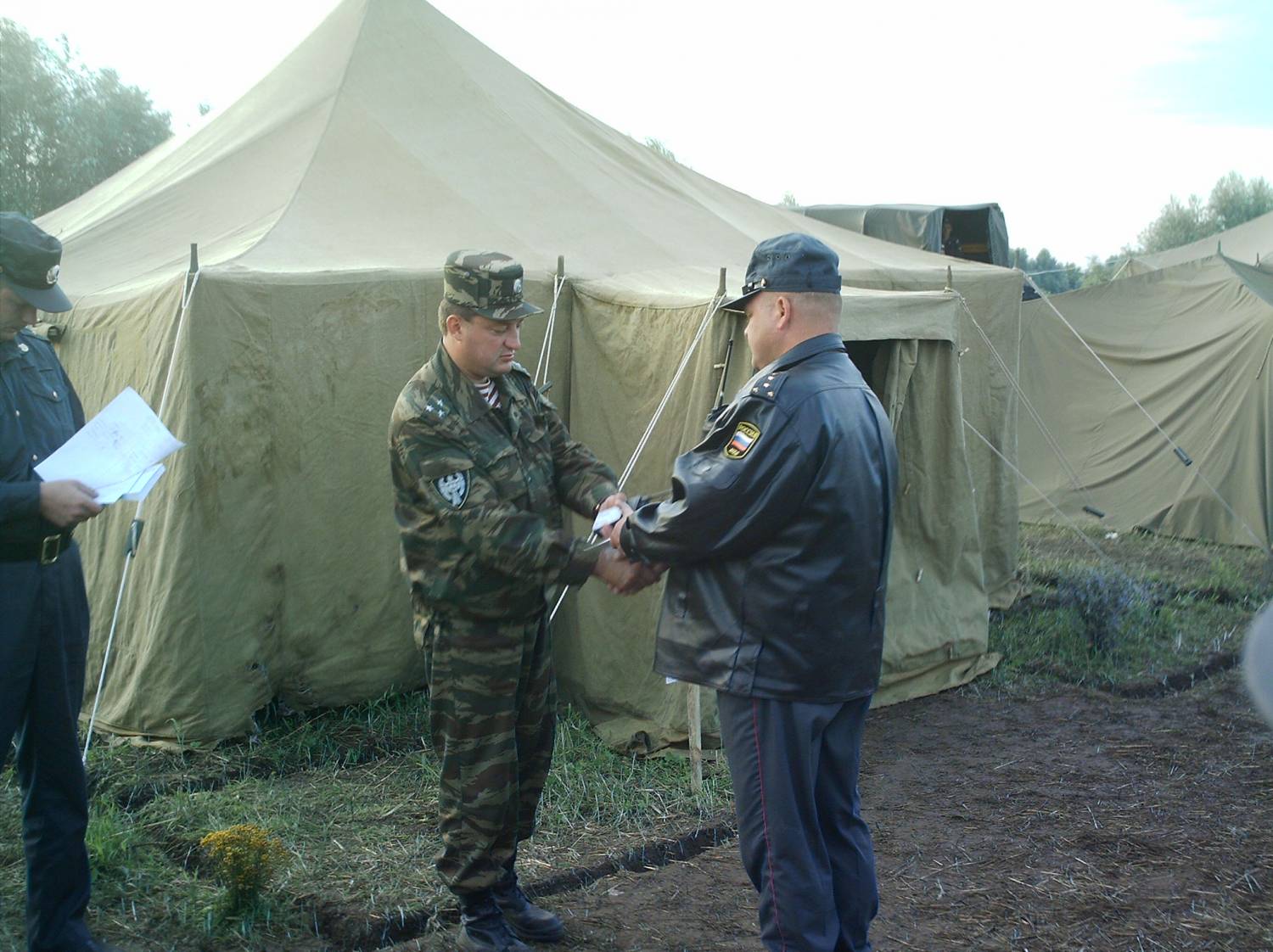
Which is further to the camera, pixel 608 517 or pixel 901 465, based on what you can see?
pixel 901 465

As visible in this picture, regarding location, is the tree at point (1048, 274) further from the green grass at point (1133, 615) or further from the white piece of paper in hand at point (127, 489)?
the white piece of paper in hand at point (127, 489)

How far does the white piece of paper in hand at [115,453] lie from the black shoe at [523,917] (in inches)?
62.3

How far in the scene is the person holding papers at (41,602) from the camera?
2.98 metres

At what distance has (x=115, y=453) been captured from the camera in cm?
315

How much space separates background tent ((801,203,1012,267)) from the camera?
10.4 meters

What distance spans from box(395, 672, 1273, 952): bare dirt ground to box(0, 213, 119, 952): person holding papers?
3.39 ft

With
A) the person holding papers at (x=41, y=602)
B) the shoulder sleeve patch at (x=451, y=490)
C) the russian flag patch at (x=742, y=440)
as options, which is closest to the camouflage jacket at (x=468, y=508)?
the shoulder sleeve patch at (x=451, y=490)

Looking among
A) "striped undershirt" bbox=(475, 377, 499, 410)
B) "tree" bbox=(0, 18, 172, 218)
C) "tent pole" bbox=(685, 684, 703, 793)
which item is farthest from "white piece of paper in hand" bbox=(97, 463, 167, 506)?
"tree" bbox=(0, 18, 172, 218)

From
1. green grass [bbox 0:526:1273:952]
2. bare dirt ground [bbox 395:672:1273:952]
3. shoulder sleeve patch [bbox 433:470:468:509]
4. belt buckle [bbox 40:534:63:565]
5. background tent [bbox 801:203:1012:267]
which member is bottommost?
bare dirt ground [bbox 395:672:1273:952]

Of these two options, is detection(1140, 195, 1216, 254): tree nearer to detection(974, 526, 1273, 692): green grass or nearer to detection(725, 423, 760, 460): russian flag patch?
detection(974, 526, 1273, 692): green grass

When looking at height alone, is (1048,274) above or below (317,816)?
above

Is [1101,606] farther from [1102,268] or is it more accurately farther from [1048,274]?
[1048,274]

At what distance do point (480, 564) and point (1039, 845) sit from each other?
103 inches

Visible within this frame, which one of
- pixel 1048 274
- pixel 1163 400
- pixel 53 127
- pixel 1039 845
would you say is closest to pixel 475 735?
pixel 1039 845
